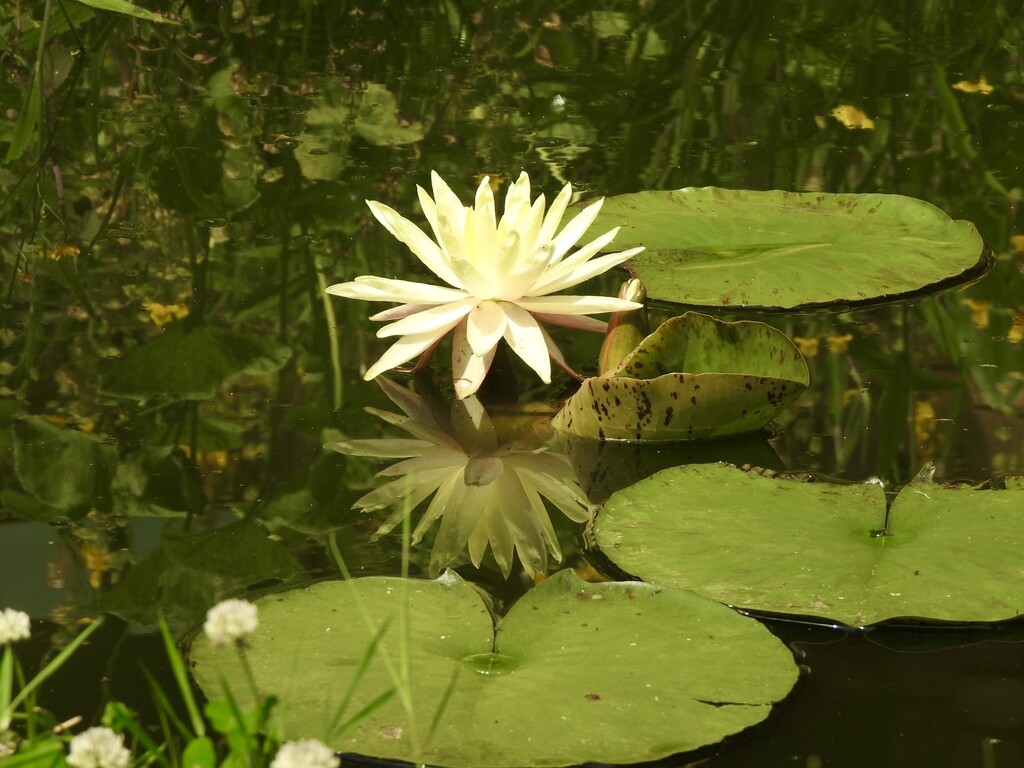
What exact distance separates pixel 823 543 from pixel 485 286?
608 millimetres

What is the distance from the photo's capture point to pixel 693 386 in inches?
69.1

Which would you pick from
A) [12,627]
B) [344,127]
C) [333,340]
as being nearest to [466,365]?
[333,340]

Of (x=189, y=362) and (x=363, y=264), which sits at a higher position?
(x=363, y=264)

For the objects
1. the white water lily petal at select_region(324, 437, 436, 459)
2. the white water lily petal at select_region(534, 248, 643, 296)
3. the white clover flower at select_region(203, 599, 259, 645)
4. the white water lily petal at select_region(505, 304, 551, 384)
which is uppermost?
the white water lily petal at select_region(534, 248, 643, 296)

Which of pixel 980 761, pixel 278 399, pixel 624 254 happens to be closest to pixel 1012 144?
pixel 624 254

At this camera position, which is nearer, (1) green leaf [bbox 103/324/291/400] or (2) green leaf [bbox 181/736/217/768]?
(2) green leaf [bbox 181/736/217/768]

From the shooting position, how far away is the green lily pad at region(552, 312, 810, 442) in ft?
5.79

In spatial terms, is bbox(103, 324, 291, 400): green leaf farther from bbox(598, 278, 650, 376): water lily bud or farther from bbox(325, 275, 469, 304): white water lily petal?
bbox(598, 278, 650, 376): water lily bud

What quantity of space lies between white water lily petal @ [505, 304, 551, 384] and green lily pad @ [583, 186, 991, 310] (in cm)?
37

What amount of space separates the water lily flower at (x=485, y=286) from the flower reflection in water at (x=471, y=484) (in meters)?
0.07

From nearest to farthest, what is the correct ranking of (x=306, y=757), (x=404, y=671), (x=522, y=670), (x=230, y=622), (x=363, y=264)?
(x=306, y=757) < (x=230, y=622) < (x=404, y=671) < (x=522, y=670) < (x=363, y=264)

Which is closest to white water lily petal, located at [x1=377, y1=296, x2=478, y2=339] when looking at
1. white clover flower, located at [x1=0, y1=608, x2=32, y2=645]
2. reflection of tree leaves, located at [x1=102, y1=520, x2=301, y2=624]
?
reflection of tree leaves, located at [x1=102, y1=520, x2=301, y2=624]

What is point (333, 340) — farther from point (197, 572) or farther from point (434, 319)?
point (197, 572)

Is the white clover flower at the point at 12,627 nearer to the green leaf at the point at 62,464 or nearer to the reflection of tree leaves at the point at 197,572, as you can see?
the reflection of tree leaves at the point at 197,572
